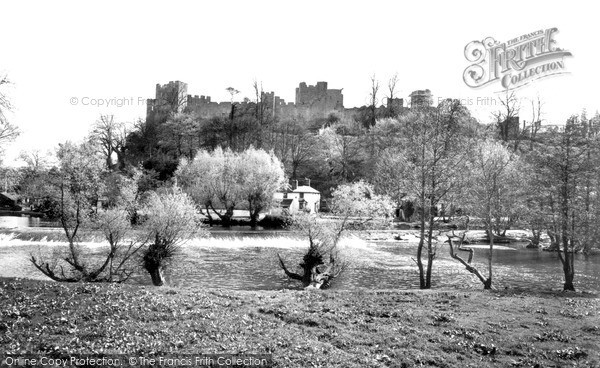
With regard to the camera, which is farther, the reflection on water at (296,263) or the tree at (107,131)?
the tree at (107,131)

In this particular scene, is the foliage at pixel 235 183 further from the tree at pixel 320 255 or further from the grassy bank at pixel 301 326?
the grassy bank at pixel 301 326

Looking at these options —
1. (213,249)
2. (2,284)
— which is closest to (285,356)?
(2,284)

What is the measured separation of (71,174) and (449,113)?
659 inches

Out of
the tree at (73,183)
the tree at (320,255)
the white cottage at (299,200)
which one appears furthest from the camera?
the white cottage at (299,200)

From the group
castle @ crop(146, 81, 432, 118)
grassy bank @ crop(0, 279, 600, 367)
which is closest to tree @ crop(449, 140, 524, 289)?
grassy bank @ crop(0, 279, 600, 367)

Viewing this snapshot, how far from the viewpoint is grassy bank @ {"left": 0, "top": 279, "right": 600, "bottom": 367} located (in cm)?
1018

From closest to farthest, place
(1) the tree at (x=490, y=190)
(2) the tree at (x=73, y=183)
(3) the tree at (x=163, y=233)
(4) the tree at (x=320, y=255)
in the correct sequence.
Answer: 1. (3) the tree at (x=163, y=233)
2. (2) the tree at (x=73, y=183)
3. (1) the tree at (x=490, y=190)
4. (4) the tree at (x=320, y=255)

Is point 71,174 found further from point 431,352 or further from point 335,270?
point 431,352

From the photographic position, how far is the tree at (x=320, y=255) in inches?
913

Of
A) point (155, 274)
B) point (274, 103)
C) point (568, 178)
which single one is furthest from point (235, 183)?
point (274, 103)

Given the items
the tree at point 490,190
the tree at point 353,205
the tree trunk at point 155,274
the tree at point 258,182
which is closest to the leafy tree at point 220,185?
the tree at point 258,182

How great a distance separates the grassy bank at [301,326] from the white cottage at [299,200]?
118 ft

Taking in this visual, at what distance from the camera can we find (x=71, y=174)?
864 inches

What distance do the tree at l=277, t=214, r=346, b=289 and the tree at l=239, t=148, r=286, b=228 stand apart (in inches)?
888
